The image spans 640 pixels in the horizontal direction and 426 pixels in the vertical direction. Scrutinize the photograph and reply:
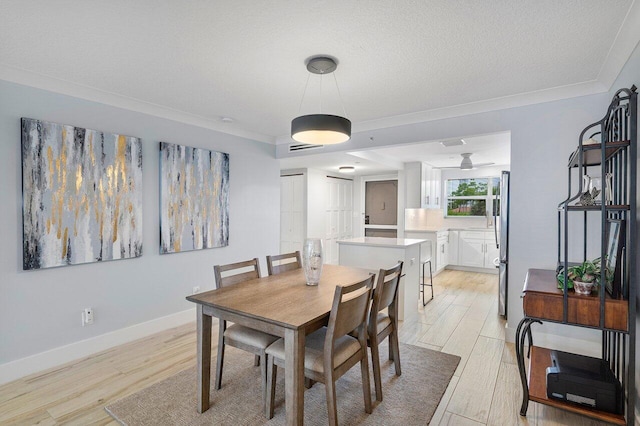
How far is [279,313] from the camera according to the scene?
1.72m

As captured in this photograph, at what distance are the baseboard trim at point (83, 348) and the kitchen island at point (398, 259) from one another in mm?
2114

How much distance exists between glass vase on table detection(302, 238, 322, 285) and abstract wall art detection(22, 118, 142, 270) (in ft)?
6.32

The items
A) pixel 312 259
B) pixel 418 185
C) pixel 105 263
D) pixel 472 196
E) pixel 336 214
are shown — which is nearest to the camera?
pixel 312 259

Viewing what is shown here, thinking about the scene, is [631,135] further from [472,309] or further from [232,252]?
[232,252]

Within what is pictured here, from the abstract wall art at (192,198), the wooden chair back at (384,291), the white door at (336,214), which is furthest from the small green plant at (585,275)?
the white door at (336,214)

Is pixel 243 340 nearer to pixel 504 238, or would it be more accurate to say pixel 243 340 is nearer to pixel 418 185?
pixel 504 238

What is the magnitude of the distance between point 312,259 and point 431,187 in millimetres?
5204

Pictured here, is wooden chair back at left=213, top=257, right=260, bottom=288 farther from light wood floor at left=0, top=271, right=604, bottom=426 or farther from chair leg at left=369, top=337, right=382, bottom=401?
chair leg at left=369, top=337, right=382, bottom=401

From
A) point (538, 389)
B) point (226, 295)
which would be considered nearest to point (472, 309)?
point (538, 389)

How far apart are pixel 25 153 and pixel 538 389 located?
3972mm

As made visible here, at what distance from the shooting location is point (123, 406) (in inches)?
81.9

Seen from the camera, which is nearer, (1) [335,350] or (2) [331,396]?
(2) [331,396]

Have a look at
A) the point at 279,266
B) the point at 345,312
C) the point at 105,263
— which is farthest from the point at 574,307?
the point at 105,263

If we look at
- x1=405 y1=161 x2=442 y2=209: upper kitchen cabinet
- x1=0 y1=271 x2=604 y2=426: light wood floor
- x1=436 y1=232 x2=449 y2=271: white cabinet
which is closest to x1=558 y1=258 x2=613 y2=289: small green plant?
x1=0 y1=271 x2=604 y2=426: light wood floor
